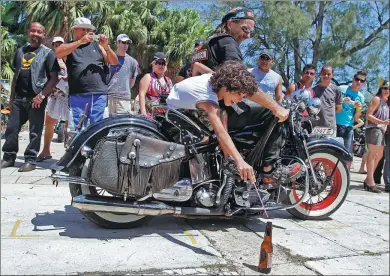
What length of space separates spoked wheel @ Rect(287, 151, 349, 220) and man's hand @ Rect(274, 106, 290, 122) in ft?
2.29

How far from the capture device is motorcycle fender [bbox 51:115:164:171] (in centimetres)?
299

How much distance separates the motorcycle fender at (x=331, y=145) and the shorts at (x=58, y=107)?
3718 millimetres

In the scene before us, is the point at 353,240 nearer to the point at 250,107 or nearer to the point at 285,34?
the point at 250,107

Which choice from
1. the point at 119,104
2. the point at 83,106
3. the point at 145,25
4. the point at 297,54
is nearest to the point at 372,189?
the point at 119,104

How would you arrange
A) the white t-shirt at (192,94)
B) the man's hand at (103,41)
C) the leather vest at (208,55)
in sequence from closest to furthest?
the white t-shirt at (192,94) < the leather vest at (208,55) < the man's hand at (103,41)

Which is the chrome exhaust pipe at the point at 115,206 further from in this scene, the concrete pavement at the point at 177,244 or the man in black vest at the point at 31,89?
the man in black vest at the point at 31,89

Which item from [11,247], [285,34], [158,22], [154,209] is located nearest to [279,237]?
[154,209]

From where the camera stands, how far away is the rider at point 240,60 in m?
3.13

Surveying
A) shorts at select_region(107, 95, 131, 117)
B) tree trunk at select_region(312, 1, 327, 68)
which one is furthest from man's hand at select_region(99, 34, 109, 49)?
tree trunk at select_region(312, 1, 327, 68)

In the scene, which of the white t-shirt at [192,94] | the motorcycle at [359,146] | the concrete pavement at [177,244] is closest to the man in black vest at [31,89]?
the concrete pavement at [177,244]

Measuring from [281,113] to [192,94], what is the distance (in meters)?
0.78

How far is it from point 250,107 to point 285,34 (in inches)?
415

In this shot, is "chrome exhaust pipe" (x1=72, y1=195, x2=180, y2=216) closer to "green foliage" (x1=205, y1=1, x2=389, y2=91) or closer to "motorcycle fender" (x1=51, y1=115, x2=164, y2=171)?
"motorcycle fender" (x1=51, y1=115, x2=164, y2=171)

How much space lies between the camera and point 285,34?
12852 millimetres
